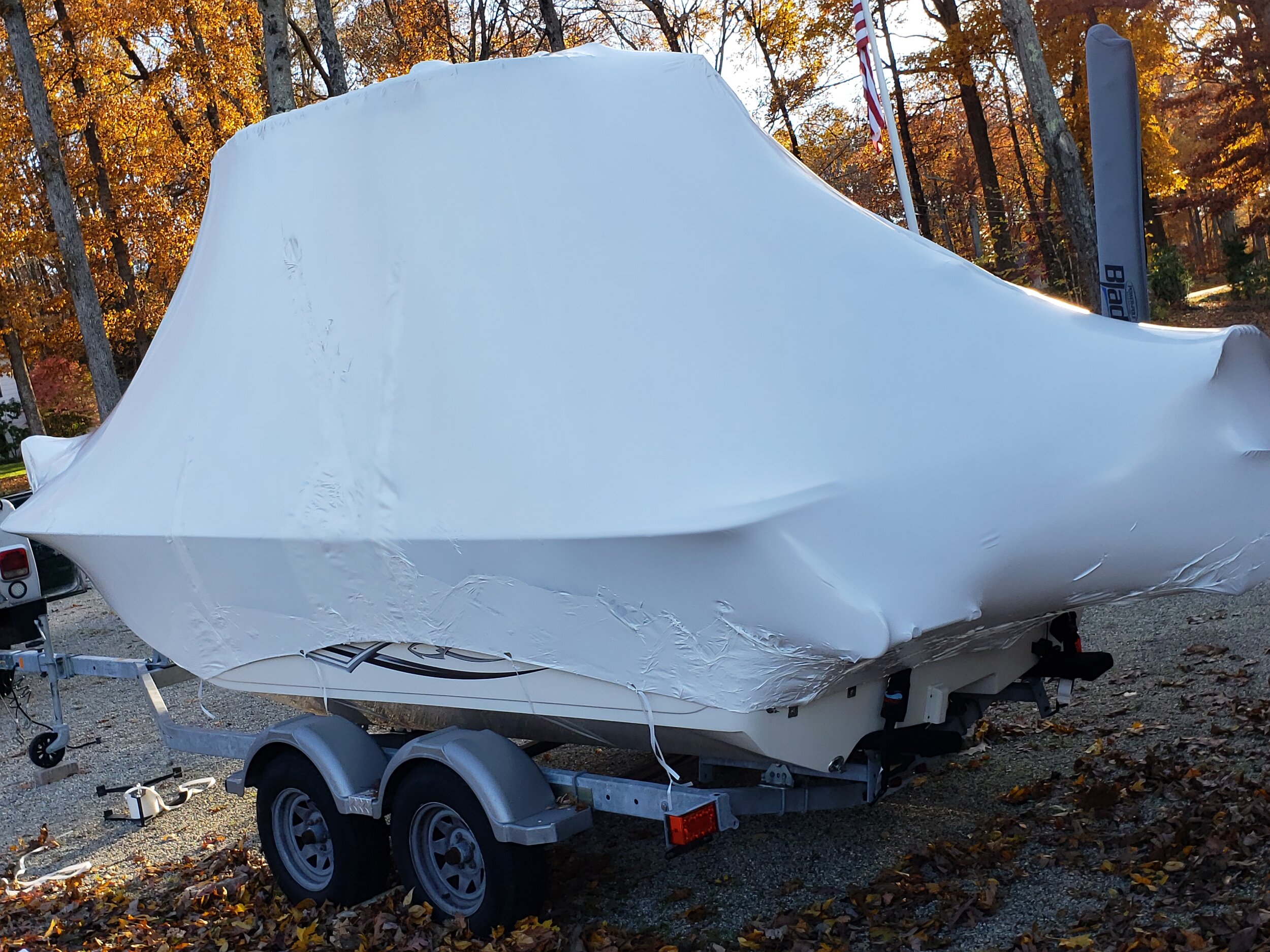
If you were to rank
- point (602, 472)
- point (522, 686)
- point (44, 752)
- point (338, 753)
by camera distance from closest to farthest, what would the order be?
point (602, 472), point (522, 686), point (338, 753), point (44, 752)

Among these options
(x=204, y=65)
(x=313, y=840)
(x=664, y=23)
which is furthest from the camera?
(x=664, y=23)

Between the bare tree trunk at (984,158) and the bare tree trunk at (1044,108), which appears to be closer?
the bare tree trunk at (1044,108)

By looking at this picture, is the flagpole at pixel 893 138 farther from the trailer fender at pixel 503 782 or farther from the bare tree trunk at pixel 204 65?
the bare tree trunk at pixel 204 65

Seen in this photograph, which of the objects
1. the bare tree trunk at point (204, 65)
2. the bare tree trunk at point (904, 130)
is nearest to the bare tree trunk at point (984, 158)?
the bare tree trunk at point (904, 130)

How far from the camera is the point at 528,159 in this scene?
420 cm

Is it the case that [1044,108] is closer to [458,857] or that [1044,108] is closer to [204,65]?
[458,857]

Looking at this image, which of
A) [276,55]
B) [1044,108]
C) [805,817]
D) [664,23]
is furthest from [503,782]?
[664,23]

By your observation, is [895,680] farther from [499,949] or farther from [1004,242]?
[1004,242]

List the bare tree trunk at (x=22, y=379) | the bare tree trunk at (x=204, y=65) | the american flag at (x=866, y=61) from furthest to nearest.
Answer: the bare tree trunk at (x=22, y=379) → the bare tree trunk at (x=204, y=65) → the american flag at (x=866, y=61)

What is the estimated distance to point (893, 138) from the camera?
29.2 feet

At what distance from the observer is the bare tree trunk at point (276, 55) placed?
11523 mm

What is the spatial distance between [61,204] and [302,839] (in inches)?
524

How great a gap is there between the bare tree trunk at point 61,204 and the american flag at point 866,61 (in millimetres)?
10649

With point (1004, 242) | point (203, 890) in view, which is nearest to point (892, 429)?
point (203, 890)
